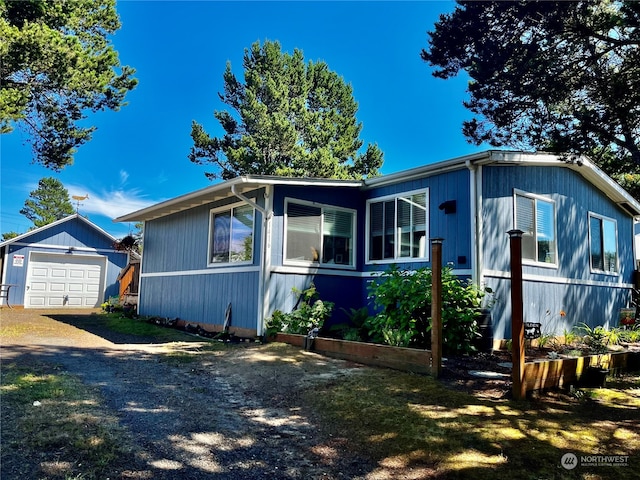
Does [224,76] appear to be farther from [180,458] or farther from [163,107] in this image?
[180,458]

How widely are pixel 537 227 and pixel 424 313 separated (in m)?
3.56

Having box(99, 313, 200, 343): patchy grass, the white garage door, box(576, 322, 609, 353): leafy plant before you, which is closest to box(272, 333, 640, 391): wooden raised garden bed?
box(576, 322, 609, 353): leafy plant

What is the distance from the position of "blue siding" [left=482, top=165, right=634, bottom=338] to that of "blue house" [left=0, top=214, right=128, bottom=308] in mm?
16156

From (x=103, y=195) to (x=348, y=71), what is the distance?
21142 mm

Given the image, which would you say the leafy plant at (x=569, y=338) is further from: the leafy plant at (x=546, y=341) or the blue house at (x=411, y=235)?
the leafy plant at (x=546, y=341)

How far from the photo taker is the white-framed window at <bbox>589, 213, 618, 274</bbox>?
1010cm

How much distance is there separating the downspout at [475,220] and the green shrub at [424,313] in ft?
1.26

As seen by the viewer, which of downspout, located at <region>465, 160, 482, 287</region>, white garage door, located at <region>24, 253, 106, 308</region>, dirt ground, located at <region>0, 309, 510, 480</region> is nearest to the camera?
dirt ground, located at <region>0, 309, 510, 480</region>

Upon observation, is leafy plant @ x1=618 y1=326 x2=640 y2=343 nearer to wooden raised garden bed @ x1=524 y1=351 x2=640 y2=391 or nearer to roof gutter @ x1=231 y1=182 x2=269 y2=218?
wooden raised garden bed @ x1=524 y1=351 x2=640 y2=391

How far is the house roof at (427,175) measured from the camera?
758 centimetres

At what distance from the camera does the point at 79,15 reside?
12914 mm

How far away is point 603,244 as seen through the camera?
1045 centimetres

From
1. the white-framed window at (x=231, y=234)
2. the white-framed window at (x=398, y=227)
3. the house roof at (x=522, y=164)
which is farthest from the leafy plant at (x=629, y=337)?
the white-framed window at (x=231, y=234)

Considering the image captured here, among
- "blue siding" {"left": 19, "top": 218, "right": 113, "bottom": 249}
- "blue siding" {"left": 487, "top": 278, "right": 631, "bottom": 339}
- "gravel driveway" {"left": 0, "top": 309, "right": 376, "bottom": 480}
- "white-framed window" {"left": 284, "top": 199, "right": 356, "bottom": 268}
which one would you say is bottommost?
"gravel driveway" {"left": 0, "top": 309, "right": 376, "bottom": 480}
